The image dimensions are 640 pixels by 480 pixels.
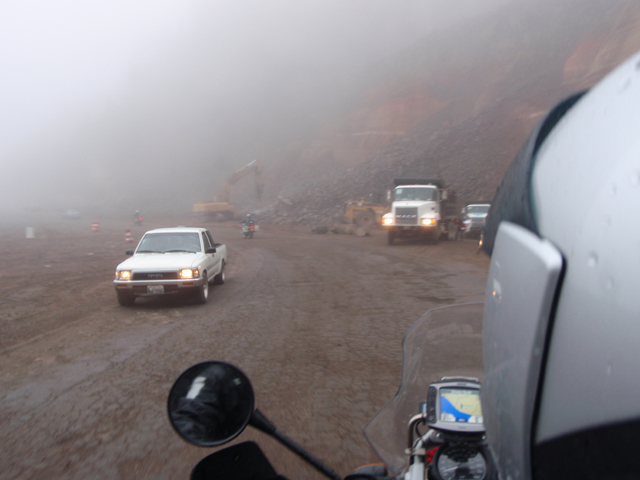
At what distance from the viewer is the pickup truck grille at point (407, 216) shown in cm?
2278

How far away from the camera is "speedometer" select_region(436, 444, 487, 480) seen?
1583mm

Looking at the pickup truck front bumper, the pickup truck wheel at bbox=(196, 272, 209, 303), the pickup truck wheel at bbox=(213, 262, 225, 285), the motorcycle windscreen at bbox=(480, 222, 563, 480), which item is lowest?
the pickup truck wheel at bbox=(213, 262, 225, 285)

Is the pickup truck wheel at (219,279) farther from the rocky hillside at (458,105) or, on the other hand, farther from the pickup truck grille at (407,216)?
the rocky hillside at (458,105)

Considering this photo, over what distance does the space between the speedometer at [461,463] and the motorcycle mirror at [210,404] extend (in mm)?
662

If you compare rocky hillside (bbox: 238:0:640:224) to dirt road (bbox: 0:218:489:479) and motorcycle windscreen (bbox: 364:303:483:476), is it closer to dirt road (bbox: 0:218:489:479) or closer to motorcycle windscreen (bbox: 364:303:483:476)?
dirt road (bbox: 0:218:489:479)

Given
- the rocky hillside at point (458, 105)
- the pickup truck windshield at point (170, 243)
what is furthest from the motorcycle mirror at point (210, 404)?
the rocky hillside at point (458, 105)

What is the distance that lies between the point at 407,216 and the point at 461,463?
2156 cm

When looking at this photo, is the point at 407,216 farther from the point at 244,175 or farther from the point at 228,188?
the point at 228,188

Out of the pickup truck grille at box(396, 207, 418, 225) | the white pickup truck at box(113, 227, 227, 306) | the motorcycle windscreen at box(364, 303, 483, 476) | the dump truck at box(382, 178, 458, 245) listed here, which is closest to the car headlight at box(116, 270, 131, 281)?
the white pickup truck at box(113, 227, 227, 306)

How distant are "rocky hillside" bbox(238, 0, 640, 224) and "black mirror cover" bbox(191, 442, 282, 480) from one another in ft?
107

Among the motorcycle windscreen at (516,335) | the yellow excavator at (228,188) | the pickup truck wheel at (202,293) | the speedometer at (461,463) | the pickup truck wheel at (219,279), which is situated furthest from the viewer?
the yellow excavator at (228,188)

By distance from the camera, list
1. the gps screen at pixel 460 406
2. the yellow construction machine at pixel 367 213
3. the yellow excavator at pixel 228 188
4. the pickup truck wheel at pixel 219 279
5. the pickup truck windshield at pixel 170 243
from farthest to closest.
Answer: the yellow excavator at pixel 228 188
the yellow construction machine at pixel 367 213
the pickup truck wheel at pixel 219 279
the pickup truck windshield at pixel 170 243
the gps screen at pixel 460 406

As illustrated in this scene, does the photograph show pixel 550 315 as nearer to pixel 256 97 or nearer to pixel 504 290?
pixel 504 290

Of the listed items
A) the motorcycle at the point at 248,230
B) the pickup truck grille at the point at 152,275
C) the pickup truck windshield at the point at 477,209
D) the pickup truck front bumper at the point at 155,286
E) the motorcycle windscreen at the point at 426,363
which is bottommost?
the motorcycle at the point at 248,230
